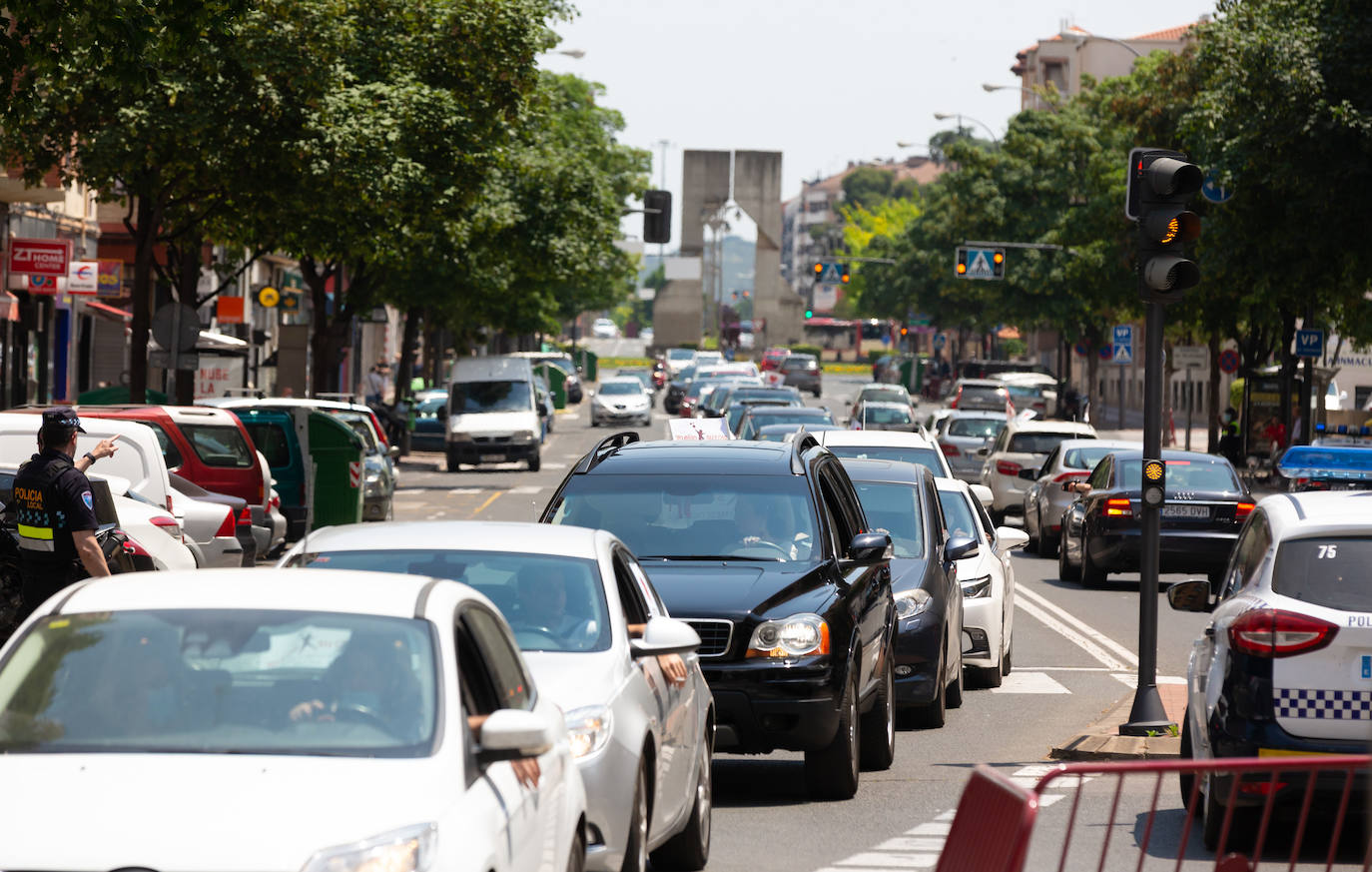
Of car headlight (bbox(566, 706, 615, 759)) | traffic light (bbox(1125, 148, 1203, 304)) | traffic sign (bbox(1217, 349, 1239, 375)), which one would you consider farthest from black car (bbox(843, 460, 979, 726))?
traffic sign (bbox(1217, 349, 1239, 375))

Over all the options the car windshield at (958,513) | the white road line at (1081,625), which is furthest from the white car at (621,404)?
the car windshield at (958,513)

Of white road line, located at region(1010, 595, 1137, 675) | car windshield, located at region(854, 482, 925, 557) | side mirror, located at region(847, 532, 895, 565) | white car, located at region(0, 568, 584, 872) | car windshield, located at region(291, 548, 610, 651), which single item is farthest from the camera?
white road line, located at region(1010, 595, 1137, 675)

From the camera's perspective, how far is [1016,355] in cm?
12562

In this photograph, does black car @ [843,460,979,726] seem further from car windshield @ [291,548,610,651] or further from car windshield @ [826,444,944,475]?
car windshield @ [291,548,610,651]

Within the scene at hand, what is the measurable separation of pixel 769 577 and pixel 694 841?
83.4 inches

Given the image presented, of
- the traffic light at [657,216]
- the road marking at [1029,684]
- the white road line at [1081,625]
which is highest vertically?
the traffic light at [657,216]

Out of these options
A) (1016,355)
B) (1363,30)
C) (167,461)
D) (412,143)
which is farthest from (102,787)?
(1016,355)

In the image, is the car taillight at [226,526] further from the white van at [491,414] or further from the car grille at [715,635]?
the white van at [491,414]

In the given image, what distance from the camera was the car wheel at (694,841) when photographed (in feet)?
26.9

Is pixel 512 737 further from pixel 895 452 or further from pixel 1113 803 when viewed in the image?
pixel 895 452

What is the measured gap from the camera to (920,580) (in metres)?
12.8

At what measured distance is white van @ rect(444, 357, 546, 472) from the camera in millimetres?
44906

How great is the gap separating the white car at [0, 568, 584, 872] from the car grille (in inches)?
134

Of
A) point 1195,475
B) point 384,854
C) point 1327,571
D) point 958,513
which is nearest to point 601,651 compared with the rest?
point 384,854
